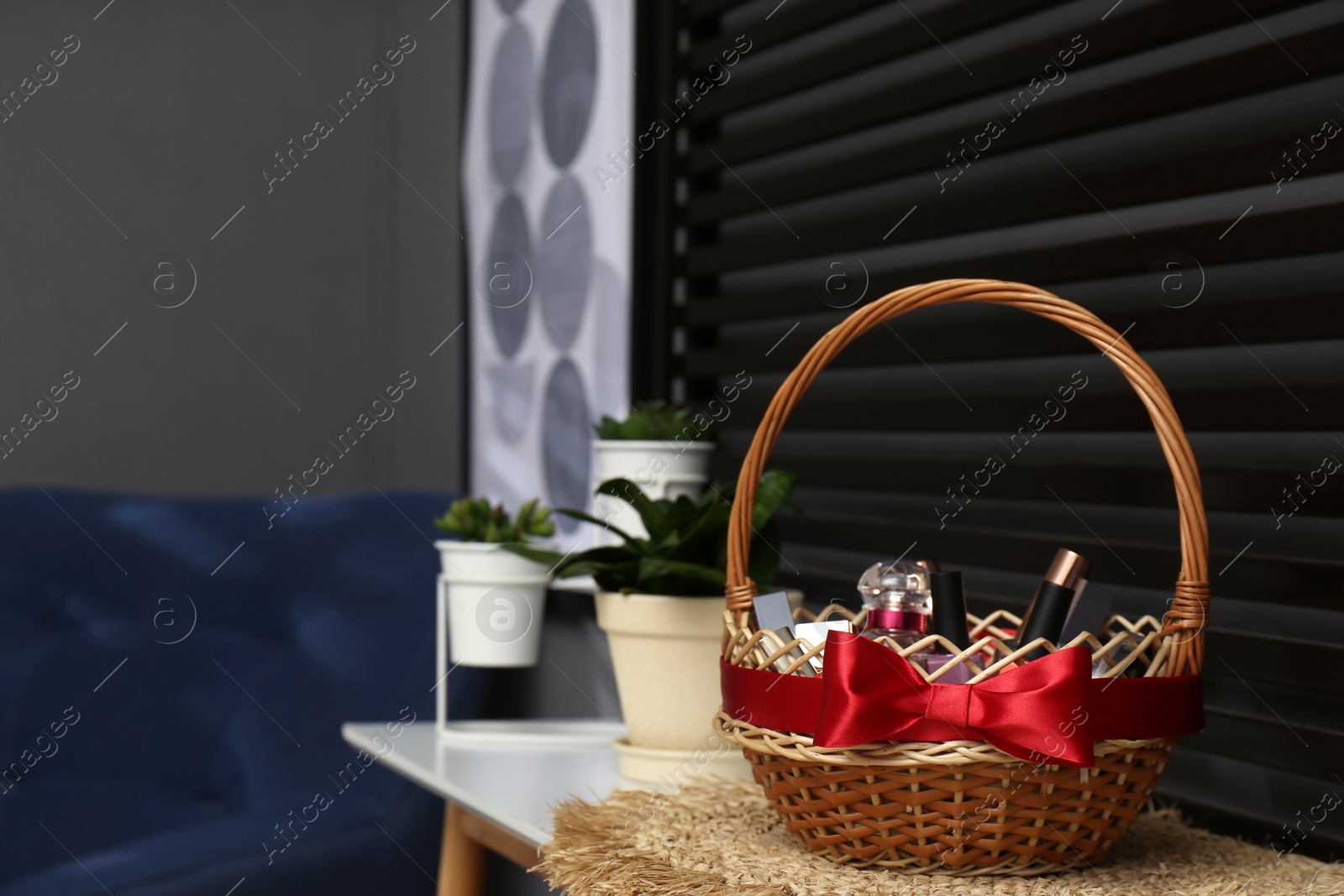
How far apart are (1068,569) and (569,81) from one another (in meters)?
1.20

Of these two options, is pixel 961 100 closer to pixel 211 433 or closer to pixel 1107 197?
pixel 1107 197

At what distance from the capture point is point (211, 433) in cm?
221

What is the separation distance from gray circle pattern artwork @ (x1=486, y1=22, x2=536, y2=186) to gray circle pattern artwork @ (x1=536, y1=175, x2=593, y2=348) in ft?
0.44

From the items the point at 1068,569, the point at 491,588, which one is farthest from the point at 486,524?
the point at 1068,569

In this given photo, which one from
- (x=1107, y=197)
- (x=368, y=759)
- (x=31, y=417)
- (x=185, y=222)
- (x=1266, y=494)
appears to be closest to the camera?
(x=1266, y=494)

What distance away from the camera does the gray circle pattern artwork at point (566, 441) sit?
1.69 meters

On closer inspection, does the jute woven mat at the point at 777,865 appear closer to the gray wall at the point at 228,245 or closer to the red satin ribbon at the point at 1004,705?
the red satin ribbon at the point at 1004,705

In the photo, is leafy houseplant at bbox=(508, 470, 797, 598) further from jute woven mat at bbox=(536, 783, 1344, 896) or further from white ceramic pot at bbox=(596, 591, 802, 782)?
jute woven mat at bbox=(536, 783, 1344, 896)

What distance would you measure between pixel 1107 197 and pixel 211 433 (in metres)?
1.70

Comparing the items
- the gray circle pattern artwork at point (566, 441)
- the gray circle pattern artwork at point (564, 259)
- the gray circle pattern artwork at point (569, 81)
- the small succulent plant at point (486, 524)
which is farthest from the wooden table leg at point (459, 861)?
the gray circle pattern artwork at point (569, 81)

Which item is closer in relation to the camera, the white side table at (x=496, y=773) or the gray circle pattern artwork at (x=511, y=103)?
the white side table at (x=496, y=773)

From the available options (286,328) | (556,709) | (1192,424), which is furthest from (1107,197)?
(286,328)

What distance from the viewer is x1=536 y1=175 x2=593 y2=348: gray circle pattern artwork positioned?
169 cm

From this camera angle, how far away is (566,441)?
173 centimetres
